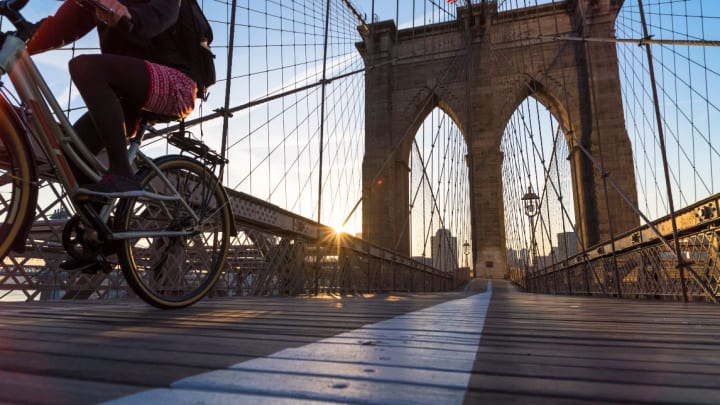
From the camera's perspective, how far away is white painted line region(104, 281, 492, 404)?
0.35 metres

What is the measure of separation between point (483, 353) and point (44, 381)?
0.54 metres

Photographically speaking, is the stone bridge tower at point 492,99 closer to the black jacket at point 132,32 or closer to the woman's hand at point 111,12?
the black jacket at point 132,32

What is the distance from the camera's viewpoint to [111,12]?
3.71 ft

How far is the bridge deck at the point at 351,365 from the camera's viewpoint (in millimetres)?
376

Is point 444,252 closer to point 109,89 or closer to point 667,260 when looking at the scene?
point 667,260

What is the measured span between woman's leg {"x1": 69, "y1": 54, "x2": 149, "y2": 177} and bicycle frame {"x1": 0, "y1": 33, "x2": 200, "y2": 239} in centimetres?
7

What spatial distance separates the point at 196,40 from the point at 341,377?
4.74 feet

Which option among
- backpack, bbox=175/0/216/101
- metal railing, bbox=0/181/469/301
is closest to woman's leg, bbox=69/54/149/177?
backpack, bbox=175/0/216/101

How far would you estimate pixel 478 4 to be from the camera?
16.3m

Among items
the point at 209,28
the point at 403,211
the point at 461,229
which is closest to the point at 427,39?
the point at 403,211

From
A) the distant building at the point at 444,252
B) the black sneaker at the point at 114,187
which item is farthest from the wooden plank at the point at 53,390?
the distant building at the point at 444,252

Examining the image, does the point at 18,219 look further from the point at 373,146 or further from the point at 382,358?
the point at 373,146

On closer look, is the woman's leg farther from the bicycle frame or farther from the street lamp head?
the street lamp head

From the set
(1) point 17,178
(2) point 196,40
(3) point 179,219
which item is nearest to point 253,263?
(3) point 179,219
